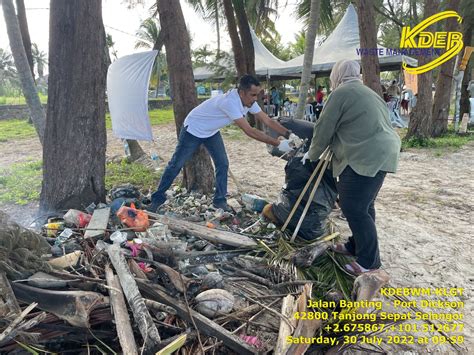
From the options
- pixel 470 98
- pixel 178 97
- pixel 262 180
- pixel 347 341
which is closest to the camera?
pixel 347 341

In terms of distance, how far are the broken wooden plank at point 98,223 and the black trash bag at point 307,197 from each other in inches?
67.8

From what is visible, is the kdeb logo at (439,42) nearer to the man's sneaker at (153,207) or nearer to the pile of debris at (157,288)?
the pile of debris at (157,288)

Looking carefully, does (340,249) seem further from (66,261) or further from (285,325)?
(66,261)

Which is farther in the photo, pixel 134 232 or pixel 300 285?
pixel 134 232

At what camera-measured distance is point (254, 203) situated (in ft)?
14.0

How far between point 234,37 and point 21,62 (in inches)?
297

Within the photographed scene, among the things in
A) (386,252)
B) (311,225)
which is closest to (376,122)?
(311,225)

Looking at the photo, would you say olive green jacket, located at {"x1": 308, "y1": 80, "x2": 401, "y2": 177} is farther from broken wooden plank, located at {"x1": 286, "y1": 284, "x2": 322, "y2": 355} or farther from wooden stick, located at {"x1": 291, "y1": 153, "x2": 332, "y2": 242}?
broken wooden plank, located at {"x1": 286, "y1": 284, "x2": 322, "y2": 355}

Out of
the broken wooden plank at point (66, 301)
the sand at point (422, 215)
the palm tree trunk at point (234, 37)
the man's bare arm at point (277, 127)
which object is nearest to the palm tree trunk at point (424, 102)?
the sand at point (422, 215)

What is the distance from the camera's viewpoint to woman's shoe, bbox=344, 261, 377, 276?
2895mm

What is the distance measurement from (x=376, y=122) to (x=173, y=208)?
2.63m

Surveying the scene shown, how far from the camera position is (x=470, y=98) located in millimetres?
11297

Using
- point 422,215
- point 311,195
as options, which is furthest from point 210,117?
point 422,215

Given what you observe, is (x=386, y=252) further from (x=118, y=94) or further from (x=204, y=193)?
(x=118, y=94)
